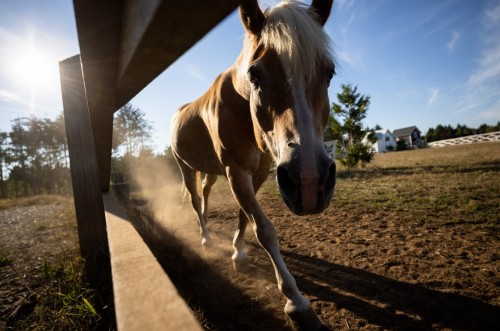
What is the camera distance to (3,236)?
5.79 meters

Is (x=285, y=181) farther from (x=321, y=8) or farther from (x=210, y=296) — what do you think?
(x=210, y=296)

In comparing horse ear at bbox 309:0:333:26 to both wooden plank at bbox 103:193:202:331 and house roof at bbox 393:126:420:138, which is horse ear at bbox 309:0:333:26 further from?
house roof at bbox 393:126:420:138

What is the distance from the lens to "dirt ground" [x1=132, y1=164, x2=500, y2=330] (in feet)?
6.62

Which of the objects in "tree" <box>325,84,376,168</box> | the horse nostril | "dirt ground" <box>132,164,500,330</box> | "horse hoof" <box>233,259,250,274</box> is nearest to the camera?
the horse nostril

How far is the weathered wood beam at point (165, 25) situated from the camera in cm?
50

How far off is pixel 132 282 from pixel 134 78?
29.4 inches

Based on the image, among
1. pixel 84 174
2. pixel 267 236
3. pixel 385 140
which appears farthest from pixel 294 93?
pixel 385 140

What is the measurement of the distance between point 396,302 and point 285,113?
1.79 m

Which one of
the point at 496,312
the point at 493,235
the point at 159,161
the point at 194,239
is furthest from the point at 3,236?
the point at 159,161

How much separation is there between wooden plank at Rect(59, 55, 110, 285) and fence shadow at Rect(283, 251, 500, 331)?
216 cm

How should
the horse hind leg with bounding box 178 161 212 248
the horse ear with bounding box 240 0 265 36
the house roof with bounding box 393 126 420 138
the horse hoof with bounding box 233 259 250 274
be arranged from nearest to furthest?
the horse ear with bounding box 240 0 265 36, the horse hoof with bounding box 233 259 250 274, the horse hind leg with bounding box 178 161 212 248, the house roof with bounding box 393 126 420 138

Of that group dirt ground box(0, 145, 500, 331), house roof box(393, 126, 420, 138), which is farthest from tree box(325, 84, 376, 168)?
house roof box(393, 126, 420, 138)

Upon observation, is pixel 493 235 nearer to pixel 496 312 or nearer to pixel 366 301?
pixel 496 312

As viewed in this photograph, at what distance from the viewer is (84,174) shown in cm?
270
